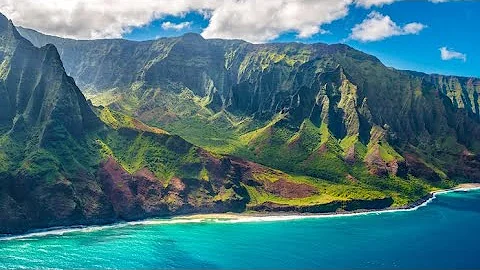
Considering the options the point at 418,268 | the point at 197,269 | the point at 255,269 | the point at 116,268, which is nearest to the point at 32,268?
the point at 116,268

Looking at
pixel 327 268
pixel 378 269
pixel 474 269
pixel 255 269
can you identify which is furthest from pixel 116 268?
pixel 474 269

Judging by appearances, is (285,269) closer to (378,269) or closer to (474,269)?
(378,269)

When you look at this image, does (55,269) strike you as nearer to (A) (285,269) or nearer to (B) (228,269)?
(B) (228,269)

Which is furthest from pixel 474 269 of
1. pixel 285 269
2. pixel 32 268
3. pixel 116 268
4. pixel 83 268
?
pixel 32 268

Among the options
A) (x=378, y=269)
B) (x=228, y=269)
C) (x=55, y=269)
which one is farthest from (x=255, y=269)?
(x=55, y=269)

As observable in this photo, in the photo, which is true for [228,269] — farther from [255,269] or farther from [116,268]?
[116,268]

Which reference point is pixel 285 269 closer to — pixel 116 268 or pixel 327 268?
pixel 327 268
